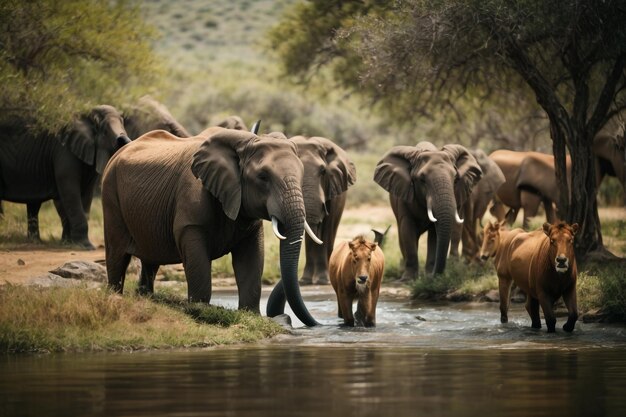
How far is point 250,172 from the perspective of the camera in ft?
52.1

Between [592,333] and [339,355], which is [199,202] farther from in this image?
[592,333]

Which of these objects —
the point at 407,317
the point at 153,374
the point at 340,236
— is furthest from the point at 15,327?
the point at 340,236

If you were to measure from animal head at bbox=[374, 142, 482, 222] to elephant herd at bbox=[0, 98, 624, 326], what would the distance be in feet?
0.08

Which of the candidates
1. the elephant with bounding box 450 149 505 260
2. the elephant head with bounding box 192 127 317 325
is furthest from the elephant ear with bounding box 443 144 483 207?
the elephant head with bounding box 192 127 317 325

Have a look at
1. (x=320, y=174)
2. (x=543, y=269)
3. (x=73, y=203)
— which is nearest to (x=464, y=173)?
(x=320, y=174)

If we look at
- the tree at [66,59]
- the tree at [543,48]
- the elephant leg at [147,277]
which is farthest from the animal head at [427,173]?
the tree at [66,59]

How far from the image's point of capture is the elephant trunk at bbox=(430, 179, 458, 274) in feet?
72.0

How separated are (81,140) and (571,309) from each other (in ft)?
40.8

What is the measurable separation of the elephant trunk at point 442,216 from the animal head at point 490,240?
596 mm

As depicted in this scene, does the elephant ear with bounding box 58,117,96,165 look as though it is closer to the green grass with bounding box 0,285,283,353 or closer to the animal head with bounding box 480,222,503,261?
the animal head with bounding box 480,222,503,261

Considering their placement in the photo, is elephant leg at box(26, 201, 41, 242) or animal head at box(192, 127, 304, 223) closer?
animal head at box(192, 127, 304, 223)

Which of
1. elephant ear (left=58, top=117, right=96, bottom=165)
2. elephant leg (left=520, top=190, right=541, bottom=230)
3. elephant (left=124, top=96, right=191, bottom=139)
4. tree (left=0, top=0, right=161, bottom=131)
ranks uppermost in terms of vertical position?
tree (left=0, top=0, right=161, bottom=131)

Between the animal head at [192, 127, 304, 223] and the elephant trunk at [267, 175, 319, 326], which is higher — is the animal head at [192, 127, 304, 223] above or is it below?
above

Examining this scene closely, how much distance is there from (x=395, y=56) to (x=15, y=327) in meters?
10.7
